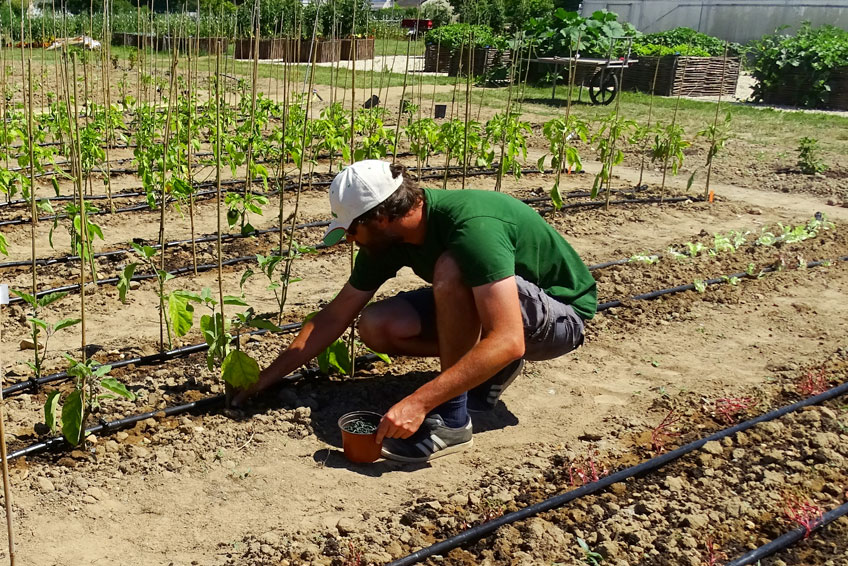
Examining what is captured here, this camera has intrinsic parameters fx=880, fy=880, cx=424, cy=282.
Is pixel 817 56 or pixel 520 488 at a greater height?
pixel 817 56

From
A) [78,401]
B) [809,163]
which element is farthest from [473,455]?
[809,163]

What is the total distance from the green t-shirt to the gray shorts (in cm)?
7

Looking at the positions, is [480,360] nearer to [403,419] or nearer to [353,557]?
[403,419]

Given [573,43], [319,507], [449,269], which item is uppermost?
[573,43]

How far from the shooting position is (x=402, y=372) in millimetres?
3422

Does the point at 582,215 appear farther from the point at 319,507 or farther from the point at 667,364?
the point at 319,507

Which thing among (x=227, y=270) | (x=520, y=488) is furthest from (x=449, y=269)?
(x=227, y=270)

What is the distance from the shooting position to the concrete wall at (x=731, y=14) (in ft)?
64.2

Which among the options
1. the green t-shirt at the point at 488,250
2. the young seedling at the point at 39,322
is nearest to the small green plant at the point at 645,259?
the green t-shirt at the point at 488,250

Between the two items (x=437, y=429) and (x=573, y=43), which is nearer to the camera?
(x=437, y=429)

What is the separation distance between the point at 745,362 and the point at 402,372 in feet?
4.81

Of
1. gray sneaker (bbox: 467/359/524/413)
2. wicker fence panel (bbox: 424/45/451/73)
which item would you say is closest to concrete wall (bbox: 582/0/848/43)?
wicker fence panel (bbox: 424/45/451/73)

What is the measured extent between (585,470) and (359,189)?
1.11 m

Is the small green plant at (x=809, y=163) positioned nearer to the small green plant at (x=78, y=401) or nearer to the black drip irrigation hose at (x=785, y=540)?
the black drip irrigation hose at (x=785, y=540)
